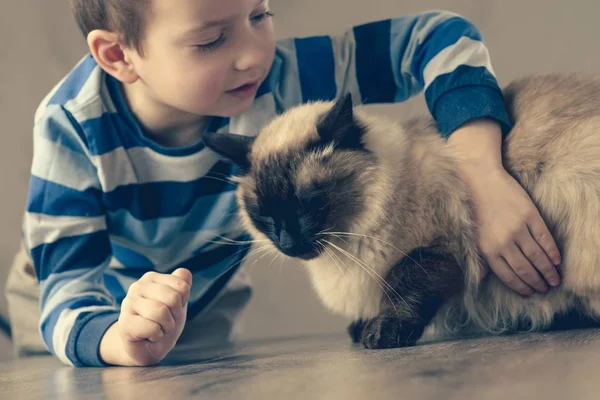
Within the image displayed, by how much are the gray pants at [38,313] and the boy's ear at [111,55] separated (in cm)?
60

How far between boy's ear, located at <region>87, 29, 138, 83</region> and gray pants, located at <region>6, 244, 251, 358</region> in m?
0.60

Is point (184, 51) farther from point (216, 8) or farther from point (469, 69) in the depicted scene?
point (469, 69)

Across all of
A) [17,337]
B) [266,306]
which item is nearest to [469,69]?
[266,306]

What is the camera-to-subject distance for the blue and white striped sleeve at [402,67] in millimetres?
1277

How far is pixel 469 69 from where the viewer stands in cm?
129

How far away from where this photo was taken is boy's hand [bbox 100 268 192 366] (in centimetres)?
111

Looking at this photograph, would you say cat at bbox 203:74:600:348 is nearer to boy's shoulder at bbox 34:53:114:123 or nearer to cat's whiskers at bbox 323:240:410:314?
cat's whiskers at bbox 323:240:410:314

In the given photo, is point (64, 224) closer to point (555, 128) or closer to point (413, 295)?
point (413, 295)

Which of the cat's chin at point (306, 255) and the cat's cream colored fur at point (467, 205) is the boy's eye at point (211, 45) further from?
the cat's chin at point (306, 255)

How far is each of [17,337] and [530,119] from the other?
4.23 ft

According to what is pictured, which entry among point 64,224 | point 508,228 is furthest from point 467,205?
point 64,224

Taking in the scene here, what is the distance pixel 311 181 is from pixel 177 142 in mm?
464

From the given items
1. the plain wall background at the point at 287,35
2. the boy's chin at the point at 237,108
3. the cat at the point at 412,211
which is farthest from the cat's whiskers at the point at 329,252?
the plain wall background at the point at 287,35

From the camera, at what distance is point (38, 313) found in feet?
6.02
